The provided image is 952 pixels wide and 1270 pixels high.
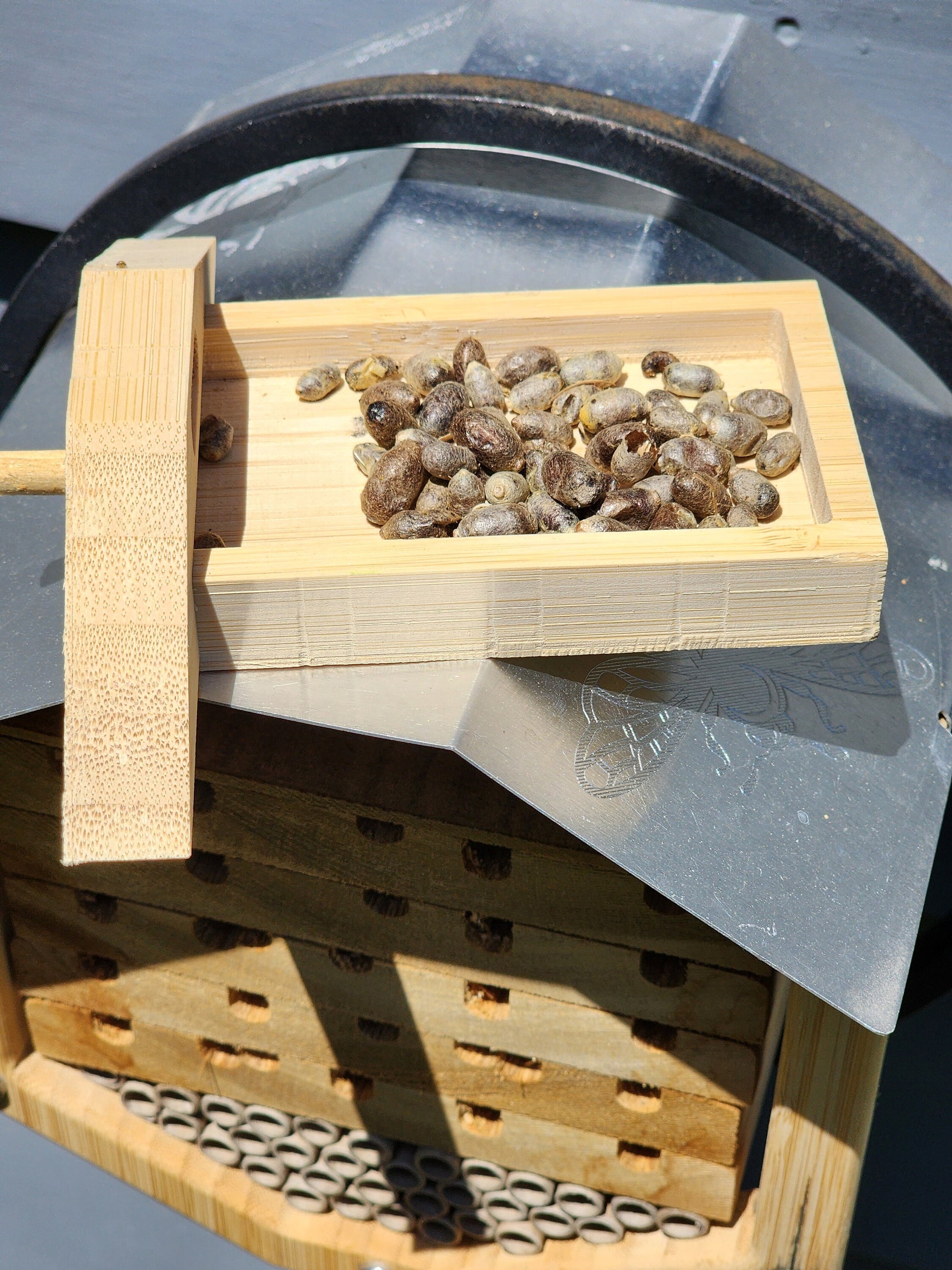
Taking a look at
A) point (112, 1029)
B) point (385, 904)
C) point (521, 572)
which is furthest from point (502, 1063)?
point (521, 572)

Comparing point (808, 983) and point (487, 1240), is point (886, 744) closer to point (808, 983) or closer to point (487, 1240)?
point (808, 983)

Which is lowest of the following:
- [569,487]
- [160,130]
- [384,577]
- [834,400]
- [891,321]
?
[384,577]

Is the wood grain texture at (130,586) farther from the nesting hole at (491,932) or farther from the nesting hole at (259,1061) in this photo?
the nesting hole at (259,1061)

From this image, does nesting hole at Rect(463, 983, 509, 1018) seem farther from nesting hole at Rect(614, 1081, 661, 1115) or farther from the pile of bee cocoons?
the pile of bee cocoons

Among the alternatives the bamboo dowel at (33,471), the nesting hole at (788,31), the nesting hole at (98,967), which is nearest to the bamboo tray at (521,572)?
the bamboo dowel at (33,471)

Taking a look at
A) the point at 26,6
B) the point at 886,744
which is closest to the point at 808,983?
the point at 886,744
